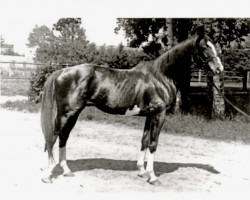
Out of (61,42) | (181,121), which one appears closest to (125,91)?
(61,42)

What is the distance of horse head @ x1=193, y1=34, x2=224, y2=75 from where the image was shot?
5.14m

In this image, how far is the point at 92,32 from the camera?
6371 millimetres

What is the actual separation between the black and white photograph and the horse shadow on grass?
18 millimetres

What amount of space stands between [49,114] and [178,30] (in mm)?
6268

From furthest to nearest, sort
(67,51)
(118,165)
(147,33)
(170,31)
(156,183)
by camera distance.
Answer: (170,31), (147,33), (67,51), (118,165), (156,183)

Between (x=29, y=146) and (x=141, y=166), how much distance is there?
7.16 ft

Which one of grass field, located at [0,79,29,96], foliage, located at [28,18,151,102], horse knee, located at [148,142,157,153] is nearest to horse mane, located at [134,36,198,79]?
horse knee, located at [148,142,157,153]

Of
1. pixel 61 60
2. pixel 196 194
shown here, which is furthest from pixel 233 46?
pixel 196 194

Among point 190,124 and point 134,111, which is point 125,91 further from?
point 190,124

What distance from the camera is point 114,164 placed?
586cm

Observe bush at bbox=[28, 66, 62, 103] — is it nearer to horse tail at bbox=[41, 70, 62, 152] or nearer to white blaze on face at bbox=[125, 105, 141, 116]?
horse tail at bbox=[41, 70, 62, 152]

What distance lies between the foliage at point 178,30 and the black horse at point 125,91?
2290 millimetres

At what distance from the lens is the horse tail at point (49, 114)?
487 centimetres

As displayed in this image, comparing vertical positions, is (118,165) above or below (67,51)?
below
